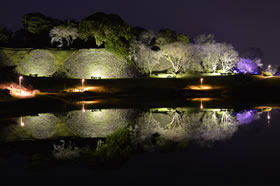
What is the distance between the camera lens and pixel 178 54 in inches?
1811

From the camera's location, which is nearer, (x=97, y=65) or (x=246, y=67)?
(x=97, y=65)

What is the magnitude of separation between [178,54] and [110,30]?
12234 millimetres

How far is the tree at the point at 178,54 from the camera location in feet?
151

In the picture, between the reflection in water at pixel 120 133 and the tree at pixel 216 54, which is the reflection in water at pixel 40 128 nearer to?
the reflection in water at pixel 120 133

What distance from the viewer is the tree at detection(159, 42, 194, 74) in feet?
151

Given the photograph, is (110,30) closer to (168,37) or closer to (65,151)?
(168,37)

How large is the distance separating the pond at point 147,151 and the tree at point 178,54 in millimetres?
33875

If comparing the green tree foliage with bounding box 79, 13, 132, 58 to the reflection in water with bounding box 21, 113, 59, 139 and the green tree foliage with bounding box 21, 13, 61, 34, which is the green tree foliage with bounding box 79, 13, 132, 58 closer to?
the green tree foliage with bounding box 21, 13, 61, 34

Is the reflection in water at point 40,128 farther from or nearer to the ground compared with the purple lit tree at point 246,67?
nearer to the ground

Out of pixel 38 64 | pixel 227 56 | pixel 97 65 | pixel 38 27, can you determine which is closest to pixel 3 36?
pixel 38 27

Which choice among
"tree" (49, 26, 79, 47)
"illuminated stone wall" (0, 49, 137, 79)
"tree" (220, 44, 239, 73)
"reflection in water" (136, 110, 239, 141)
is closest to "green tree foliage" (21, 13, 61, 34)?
"tree" (49, 26, 79, 47)

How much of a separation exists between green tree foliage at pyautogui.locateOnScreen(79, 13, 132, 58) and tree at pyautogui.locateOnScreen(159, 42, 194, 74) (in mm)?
7145

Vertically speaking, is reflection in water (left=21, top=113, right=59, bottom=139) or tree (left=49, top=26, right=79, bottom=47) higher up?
tree (left=49, top=26, right=79, bottom=47)

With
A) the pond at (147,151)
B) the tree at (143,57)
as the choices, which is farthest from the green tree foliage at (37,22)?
the pond at (147,151)
